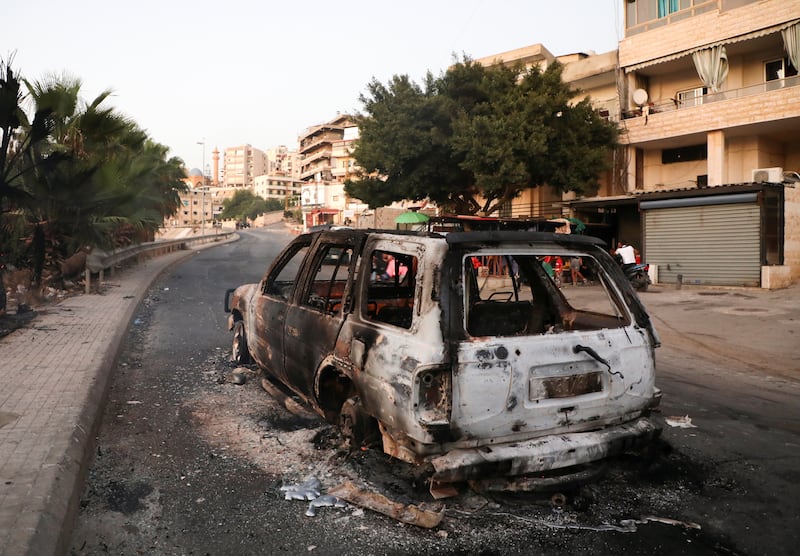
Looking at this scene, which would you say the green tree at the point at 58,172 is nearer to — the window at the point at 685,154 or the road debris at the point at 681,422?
the road debris at the point at 681,422

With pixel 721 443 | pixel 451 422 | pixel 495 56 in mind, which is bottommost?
pixel 721 443

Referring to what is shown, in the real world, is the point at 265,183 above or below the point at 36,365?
above

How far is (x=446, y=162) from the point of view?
24531 mm

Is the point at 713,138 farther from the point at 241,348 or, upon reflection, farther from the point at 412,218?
the point at 241,348

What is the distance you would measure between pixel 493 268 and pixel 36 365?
40.3 feet

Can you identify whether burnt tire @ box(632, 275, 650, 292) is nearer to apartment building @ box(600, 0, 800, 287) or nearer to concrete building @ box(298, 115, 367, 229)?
apartment building @ box(600, 0, 800, 287)

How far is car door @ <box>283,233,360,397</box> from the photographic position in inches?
163

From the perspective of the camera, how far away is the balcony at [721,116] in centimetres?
2091

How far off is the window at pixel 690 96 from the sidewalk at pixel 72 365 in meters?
11.5

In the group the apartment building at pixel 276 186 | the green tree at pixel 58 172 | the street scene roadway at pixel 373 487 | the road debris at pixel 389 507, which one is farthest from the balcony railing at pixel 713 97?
the apartment building at pixel 276 186

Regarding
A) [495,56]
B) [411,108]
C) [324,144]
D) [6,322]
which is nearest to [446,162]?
[411,108]

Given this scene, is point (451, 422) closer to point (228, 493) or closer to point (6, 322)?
point (228, 493)

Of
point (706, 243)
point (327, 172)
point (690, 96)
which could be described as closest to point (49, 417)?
point (706, 243)

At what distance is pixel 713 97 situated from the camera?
76.7 feet
